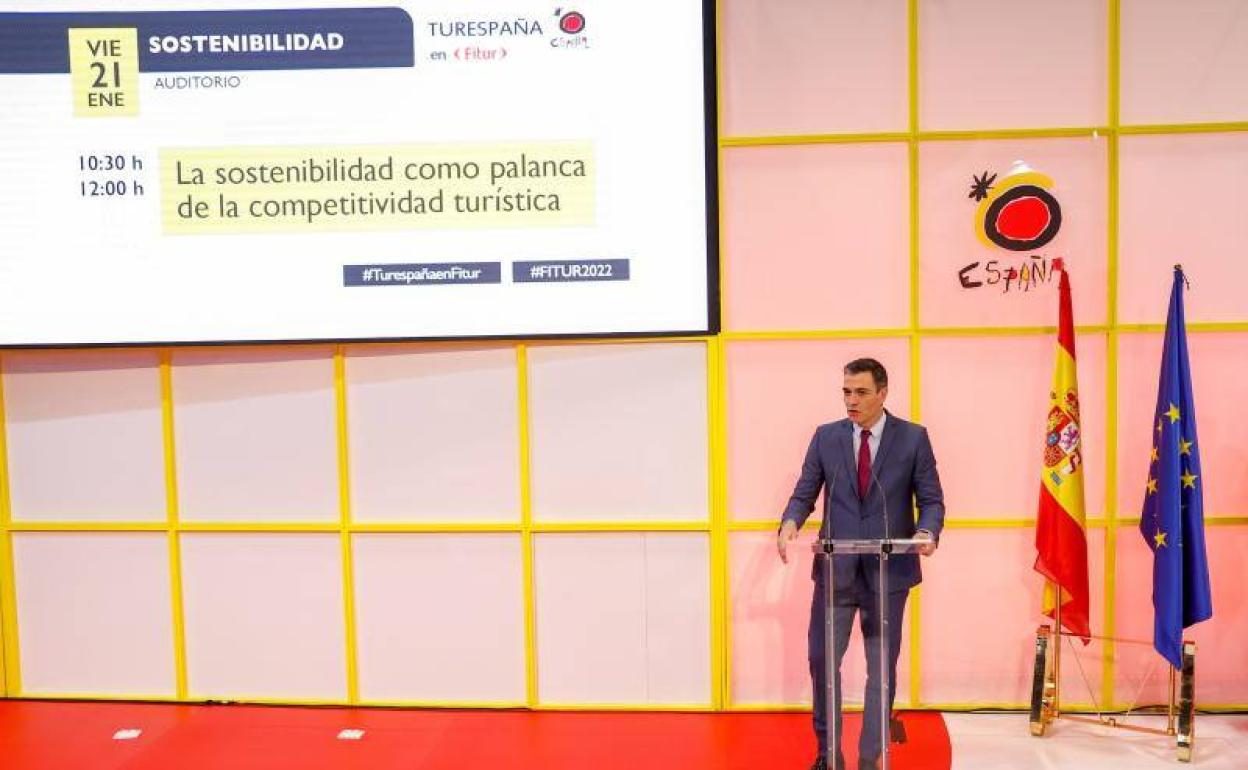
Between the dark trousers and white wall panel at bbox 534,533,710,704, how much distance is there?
101cm

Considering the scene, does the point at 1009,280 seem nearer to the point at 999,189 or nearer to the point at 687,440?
the point at 999,189

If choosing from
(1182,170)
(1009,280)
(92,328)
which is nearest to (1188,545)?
(1009,280)

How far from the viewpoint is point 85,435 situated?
5355mm

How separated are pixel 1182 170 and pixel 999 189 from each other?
858 mm

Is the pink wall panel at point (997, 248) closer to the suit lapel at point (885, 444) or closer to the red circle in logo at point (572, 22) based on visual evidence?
the suit lapel at point (885, 444)

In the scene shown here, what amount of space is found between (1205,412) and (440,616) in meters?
3.89

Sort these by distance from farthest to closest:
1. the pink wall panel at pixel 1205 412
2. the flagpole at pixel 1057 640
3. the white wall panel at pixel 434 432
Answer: the white wall panel at pixel 434 432 < the pink wall panel at pixel 1205 412 < the flagpole at pixel 1057 640

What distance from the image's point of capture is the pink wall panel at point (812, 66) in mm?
4938

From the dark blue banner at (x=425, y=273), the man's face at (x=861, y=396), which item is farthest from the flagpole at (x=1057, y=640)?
the dark blue banner at (x=425, y=273)

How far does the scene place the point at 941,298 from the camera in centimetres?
500

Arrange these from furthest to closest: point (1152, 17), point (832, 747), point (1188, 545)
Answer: point (1152, 17) → point (1188, 545) → point (832, 747)

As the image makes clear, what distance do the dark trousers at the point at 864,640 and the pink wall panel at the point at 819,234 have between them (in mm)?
1426

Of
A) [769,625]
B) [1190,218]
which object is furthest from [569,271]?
[1190,218]

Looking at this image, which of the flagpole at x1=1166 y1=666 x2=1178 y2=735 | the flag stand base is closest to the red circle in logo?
the flag stand base
